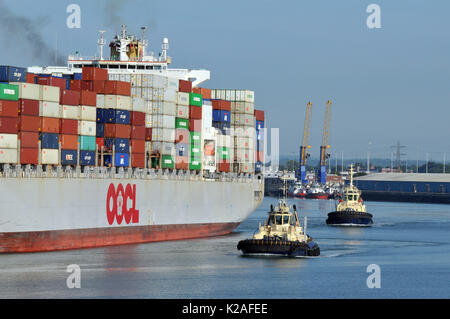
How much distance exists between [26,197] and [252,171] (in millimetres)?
30594

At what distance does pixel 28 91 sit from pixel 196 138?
18167mm

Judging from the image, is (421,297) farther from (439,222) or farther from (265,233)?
(439,222)

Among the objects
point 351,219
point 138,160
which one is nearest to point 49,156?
point 138,160

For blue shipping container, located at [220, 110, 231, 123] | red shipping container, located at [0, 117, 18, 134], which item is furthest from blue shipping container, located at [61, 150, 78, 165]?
blue shipping container, located at [220, 110, 231, 123]

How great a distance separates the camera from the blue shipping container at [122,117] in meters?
61.2

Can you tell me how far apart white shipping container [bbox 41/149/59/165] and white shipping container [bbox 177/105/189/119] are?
1346cm

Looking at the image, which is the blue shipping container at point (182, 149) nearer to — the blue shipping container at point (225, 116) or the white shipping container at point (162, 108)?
the white shipping container at point (162, 108)

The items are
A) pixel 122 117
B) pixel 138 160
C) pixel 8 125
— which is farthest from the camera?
pixel 138 160

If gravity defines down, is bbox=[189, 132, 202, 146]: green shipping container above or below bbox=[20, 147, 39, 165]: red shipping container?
above

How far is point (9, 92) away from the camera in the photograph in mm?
53031

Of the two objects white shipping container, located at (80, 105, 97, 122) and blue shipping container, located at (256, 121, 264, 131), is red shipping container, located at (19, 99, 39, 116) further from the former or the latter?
blue shipping container, located at (256, 121, 264, 131)

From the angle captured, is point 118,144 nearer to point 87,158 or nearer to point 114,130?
point 114,130

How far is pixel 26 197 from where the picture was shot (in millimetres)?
53906

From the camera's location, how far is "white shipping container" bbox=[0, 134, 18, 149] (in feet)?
173
